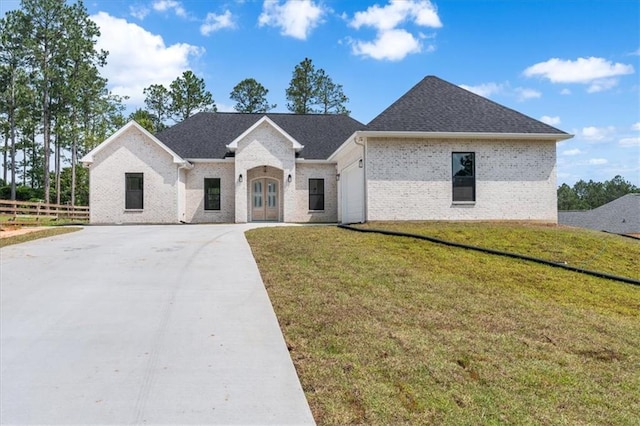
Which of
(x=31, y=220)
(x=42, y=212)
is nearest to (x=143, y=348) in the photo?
(x=31, y=220)

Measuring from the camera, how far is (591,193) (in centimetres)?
7888

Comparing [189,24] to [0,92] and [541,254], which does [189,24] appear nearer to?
[541,254]

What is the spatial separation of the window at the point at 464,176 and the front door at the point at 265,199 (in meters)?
9.57

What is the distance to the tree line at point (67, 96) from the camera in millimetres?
35344

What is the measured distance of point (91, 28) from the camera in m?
38.2

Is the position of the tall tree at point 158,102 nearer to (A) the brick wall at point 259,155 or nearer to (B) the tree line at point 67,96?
(B) the tree line at point 67,96

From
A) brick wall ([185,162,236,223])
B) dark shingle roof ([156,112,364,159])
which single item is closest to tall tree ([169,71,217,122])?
dark shingle roof ([156,112,364,159])

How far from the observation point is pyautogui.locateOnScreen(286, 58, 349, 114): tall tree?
151ft

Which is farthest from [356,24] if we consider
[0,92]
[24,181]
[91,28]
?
[24,181]

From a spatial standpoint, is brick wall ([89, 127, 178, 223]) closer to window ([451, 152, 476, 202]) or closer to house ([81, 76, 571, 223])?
house ([81, 76, 571, 223])

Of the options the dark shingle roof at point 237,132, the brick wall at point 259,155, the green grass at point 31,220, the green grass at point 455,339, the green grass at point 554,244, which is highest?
the dark shingle roof at point 237,132

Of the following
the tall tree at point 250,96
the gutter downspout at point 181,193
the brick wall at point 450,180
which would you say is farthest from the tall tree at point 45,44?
the brick wall at point 450,180

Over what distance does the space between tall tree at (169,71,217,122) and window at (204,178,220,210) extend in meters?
25.5

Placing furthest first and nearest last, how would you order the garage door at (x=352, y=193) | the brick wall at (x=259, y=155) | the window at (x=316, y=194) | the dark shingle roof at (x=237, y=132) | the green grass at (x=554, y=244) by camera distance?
the dark shingle roof at (x=237, y=132) < the window at (x=316, y=194) < the brick wall at (x=259, y=155) < the garage door at (x=352, y=193) < the green grass at (x=554, y=244)
